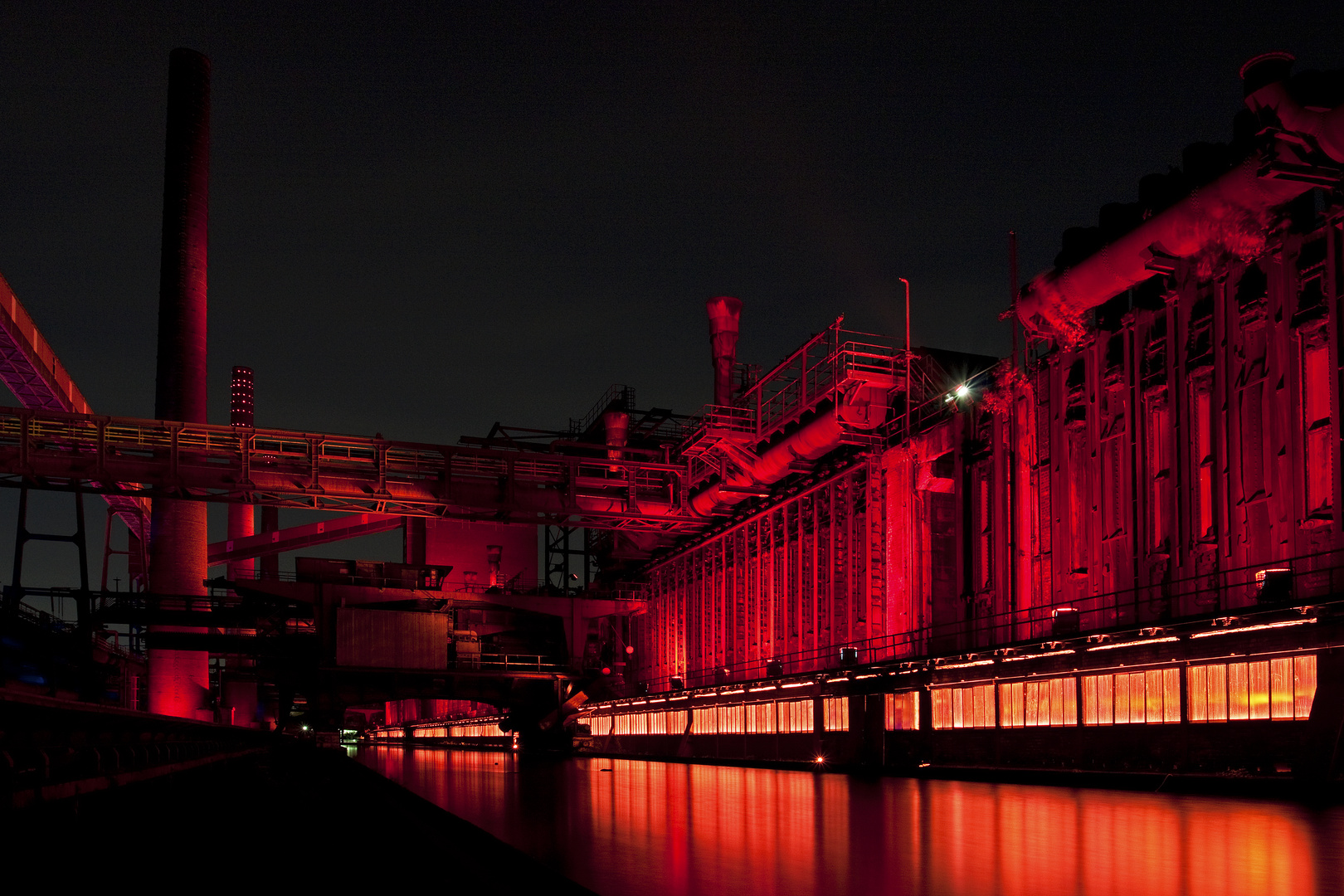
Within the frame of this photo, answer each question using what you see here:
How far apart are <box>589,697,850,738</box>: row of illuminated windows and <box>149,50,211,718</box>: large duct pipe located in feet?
57.9

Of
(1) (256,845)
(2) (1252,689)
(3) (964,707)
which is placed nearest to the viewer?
(1) (256,845)

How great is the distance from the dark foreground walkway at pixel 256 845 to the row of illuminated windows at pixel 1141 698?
42.8 feet

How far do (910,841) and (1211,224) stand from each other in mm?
16514

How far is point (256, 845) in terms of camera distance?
8.55 meters

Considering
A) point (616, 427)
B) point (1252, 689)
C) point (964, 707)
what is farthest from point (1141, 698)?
point (616, 427)

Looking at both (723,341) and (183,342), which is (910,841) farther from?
(183,342)

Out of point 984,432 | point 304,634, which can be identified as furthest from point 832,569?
point 304,634

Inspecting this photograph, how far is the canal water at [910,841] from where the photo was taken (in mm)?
6473

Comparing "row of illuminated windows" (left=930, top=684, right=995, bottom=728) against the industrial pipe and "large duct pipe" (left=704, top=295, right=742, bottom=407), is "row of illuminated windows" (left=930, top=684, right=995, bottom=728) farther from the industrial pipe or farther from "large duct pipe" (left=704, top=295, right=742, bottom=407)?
"large duct pipe" (left=704, top=295, right=742, bottom=407)

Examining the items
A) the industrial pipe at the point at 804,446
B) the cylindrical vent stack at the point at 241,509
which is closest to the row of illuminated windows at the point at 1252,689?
the industrial pipe at the point at 804,446

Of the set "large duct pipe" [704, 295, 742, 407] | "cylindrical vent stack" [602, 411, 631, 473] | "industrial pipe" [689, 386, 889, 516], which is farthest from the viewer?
"cylindrical vent stack" [602, 411, 631, 473]

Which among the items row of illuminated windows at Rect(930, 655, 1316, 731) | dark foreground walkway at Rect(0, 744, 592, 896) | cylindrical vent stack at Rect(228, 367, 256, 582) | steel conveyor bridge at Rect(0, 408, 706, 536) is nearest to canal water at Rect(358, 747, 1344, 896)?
dark foreground walkway at Rect(0, 744, 592, 896)

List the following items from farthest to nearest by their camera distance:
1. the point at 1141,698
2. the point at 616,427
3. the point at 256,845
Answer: the point at 616,427, the point at 1141,698, the point at 256,845

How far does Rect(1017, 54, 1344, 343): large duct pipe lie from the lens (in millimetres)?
19828
